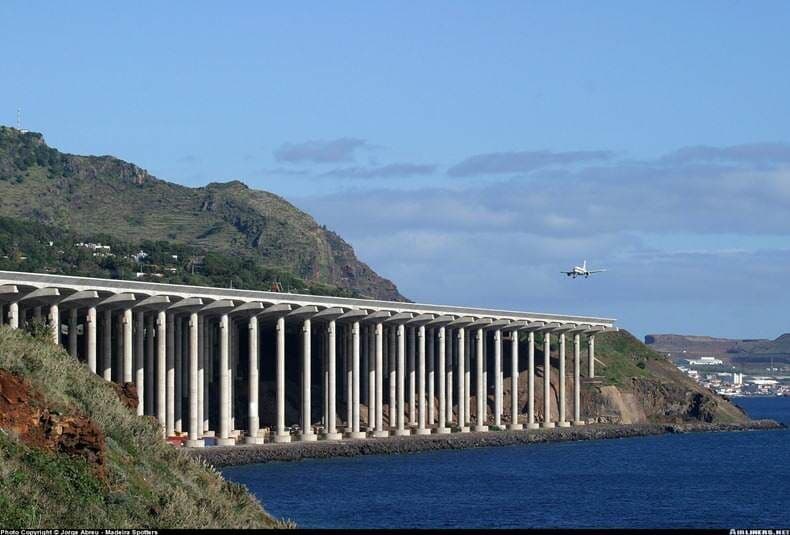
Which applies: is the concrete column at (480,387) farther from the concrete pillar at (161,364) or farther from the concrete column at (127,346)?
the concrete column at (127,346)

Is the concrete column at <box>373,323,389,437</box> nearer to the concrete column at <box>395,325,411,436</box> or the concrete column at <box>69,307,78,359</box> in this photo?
the concrete column at <box>395,325,411,436</box>

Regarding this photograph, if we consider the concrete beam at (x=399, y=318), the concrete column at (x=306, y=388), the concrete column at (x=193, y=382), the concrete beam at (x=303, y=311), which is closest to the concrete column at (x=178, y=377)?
the concrete column at (x=193, y=382)

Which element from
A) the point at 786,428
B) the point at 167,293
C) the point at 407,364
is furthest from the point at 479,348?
the point at 786,428

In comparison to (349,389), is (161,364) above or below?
above

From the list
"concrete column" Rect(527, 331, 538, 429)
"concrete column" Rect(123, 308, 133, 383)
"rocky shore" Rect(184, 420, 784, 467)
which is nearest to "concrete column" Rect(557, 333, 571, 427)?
"concrete column" Rect(527, 331, 538, 429)

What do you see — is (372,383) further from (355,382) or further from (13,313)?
(13,313)

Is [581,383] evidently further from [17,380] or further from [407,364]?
[17,380]

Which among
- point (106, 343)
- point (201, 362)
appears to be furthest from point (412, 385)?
point (106, 343)
